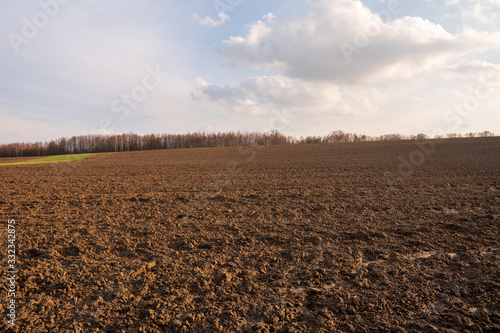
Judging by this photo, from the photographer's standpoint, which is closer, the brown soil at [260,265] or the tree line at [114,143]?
the brown soil at [260,265]

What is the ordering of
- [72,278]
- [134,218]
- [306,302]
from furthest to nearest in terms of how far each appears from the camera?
[134,218]
[72,278]
[306,302]

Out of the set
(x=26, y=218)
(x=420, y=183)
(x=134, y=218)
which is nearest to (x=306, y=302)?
(x=134, y=218)

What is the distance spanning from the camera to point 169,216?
916 centimetres

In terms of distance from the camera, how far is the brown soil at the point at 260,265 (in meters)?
3.98

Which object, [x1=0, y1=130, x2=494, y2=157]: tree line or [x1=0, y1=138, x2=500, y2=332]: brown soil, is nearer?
[x1=0, y1=138, x2=500, y2=332]: brown soil

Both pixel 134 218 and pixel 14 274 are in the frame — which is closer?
pixel 14 274

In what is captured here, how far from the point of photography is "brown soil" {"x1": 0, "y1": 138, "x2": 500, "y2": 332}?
398 cm

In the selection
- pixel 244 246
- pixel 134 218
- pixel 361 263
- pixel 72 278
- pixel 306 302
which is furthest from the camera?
pixel 134 218

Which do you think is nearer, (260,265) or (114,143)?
(260,265)

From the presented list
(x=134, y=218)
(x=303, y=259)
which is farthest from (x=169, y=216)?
(x=303, y=259)

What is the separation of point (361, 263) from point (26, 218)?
10227 mm

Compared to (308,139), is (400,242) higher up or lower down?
lower down

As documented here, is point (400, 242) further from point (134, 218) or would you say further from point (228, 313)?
point (134, 218)

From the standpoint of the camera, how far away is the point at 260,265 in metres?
5.55
